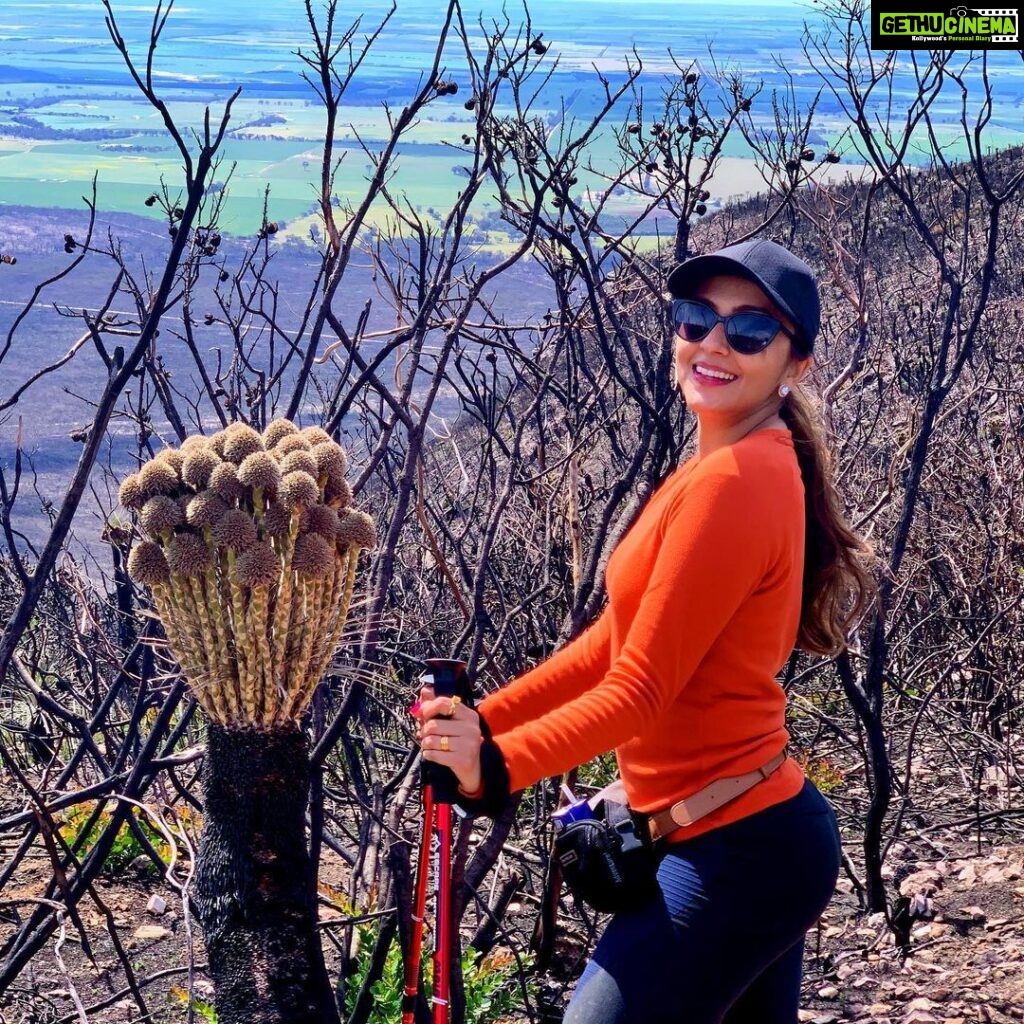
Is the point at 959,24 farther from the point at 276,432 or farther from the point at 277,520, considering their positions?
the point at 277,520

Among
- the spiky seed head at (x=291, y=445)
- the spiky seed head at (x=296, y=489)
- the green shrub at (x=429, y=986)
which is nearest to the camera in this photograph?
the spiky seed head at (x=296, y=489)

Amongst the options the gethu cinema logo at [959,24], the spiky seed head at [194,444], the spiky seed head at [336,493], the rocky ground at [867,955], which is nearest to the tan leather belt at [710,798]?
the spiky seed head at [336,493]

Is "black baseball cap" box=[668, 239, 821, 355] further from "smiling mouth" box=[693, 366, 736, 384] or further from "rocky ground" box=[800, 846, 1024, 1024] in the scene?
"rocky ground" box=[800, 846, 1024, 1024]

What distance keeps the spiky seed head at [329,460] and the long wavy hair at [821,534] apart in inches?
30.0

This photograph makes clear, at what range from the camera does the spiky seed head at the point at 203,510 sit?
1.96m

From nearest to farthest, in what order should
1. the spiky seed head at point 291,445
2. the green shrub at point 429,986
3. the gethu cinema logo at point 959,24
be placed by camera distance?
the spiky seed head at point 291,445 → the green shrub at point 429,986 → the gethu cinema logo at point 959,24

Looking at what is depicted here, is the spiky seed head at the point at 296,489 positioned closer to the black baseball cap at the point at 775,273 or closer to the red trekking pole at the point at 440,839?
the red trekking pole at the point at 440,839

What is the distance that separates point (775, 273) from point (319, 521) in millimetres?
847

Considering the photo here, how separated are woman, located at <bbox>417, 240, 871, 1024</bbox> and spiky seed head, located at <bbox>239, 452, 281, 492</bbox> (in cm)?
42

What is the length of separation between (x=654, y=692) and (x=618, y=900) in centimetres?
36

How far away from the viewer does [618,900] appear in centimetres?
205

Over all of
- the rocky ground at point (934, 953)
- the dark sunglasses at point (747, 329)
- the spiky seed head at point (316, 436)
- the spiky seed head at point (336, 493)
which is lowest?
the rocky ground at point (934, 953)

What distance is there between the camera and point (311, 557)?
6.53ft

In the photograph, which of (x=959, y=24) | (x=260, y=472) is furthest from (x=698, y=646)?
(x=959, y=24)
